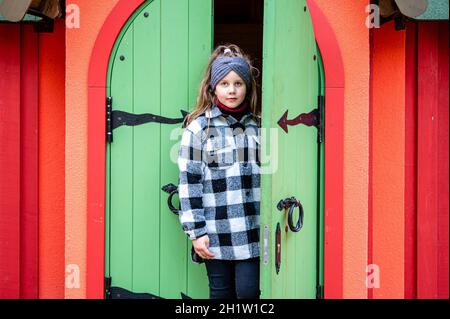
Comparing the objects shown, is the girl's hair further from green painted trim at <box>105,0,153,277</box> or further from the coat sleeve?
green painted trim at <box>105,0,153,277</box>

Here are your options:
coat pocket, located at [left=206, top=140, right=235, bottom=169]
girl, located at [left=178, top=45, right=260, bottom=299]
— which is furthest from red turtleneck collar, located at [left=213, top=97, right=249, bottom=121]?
coat pocket, located at [left=206, top=140, right=235, bottom=169]

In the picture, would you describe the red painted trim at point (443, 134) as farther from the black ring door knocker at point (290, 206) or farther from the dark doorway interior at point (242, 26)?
the dark doorway interior at point (242, 26)

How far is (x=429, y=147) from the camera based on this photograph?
301 centimetres

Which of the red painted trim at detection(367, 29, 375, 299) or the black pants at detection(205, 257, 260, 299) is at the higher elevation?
the red painted trim at detection(367, 29, 375, 299)

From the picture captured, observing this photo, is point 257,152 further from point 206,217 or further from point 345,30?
point 345,30

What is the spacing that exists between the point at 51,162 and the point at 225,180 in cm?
115

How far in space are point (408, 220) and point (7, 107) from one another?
8.17 ft

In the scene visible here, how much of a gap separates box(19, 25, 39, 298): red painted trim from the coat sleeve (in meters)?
1.03

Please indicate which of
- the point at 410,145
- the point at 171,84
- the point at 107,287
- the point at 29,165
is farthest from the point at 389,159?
the point at 29,165

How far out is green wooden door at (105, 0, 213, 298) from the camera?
2793mm

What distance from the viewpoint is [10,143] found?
119 inches

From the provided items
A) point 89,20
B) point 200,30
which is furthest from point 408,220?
point 89,20

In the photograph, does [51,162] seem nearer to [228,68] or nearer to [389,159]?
[228,68]
